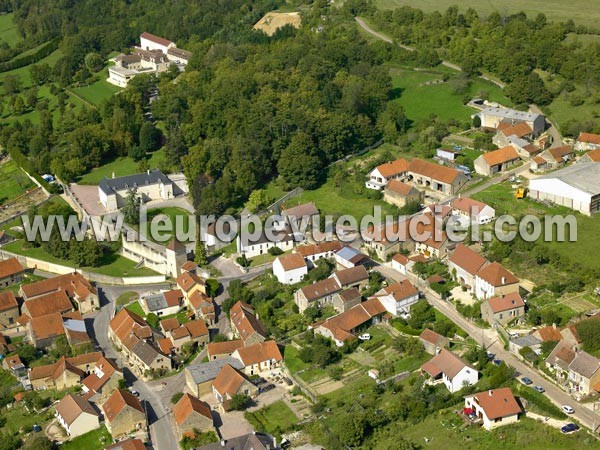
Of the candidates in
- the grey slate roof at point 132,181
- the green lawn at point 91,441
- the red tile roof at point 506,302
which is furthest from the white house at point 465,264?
the grey slate roof at point 132,181

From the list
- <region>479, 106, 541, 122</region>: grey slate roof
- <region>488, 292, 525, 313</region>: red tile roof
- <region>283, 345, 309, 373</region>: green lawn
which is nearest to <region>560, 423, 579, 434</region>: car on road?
<region>488, 292, 525, 313</region>: red tile roof

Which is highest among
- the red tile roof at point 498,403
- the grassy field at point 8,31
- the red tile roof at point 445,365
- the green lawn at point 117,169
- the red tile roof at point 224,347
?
the red tile roof at point 498,403

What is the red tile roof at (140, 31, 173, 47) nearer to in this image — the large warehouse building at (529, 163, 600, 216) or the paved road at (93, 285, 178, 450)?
the paved road at (93, 285, 178, 450)

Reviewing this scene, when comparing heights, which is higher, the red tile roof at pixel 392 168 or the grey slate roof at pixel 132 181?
the red tile roof at pixel 392 168

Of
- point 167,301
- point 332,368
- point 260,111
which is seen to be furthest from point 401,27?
point 332,368

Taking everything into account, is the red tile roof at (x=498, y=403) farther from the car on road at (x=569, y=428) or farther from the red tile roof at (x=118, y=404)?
the red tile roof at (x=118, y=404)

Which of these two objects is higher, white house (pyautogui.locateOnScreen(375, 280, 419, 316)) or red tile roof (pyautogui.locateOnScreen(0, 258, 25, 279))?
white house (pyautogui.locateOnScreen(375, 280, 419, 316))

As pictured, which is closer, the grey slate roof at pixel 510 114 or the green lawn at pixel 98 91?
the grey slate roof at pixel 510 114
